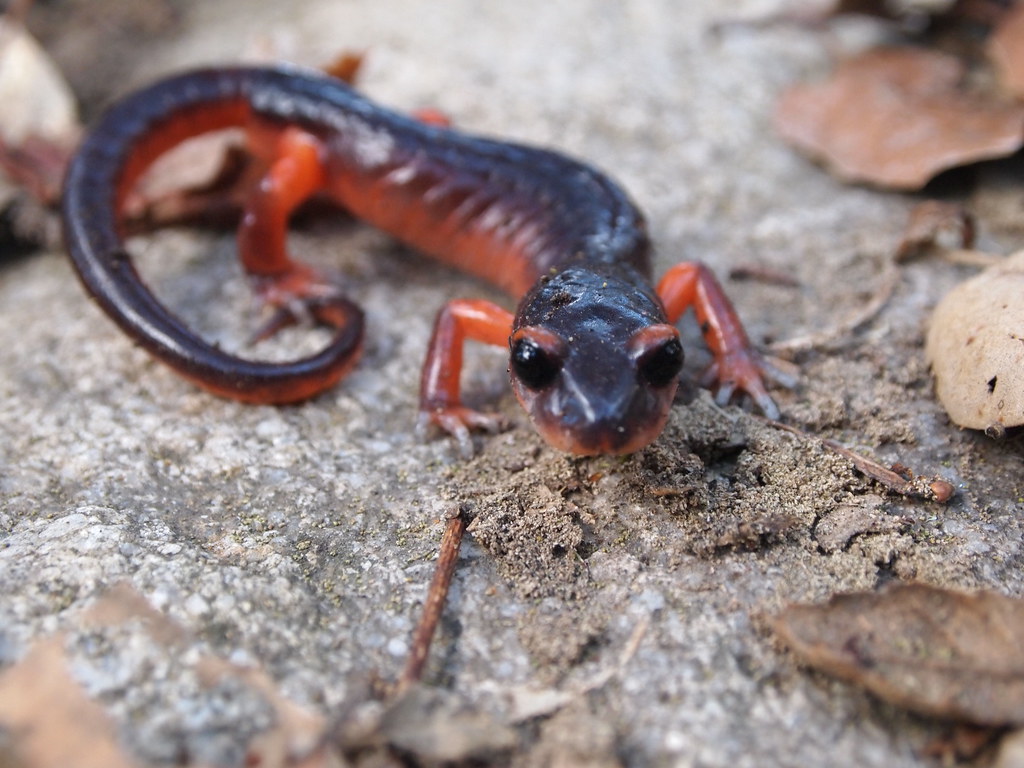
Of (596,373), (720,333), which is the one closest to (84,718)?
(596,373)

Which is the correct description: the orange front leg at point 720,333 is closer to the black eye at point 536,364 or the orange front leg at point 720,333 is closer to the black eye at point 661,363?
the black eye at point 661,363

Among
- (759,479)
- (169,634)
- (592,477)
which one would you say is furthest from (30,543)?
(759,479)

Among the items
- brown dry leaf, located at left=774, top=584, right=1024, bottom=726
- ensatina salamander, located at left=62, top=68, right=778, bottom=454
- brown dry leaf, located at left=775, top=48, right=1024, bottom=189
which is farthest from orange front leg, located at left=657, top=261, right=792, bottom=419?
brown dry leaf, located at left=775, top=48, right=1024, bottom=189

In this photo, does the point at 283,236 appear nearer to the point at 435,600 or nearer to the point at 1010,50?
the point at 435,600

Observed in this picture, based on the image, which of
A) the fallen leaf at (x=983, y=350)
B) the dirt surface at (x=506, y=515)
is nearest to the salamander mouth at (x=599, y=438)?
the dirt surface at (x=506, y=515)

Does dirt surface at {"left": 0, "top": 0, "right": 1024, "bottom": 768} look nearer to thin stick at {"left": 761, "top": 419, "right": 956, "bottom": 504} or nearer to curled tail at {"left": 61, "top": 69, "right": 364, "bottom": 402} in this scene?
thin stick at {"left": 761, "top": 419, "right": 956, "bottom": 504}

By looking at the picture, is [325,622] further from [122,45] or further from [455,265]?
[122,45]
